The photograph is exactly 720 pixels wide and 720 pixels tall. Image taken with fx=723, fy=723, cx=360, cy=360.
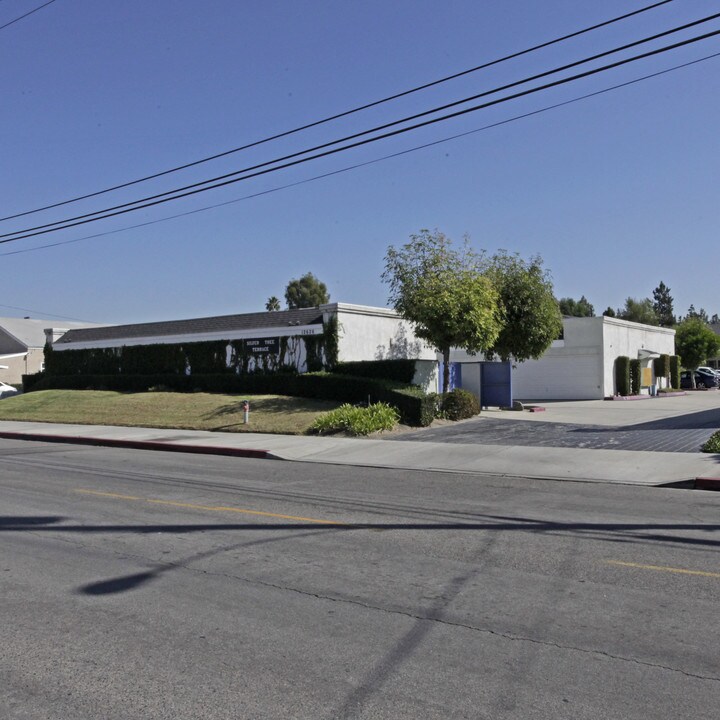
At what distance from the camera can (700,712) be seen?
156 inches

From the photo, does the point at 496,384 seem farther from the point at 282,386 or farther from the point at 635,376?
the point at 635,376

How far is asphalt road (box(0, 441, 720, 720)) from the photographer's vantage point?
416 cm

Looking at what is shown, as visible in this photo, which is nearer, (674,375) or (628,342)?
(628,342)

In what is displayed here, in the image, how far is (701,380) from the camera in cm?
5931

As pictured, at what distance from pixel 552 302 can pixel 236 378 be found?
45.0 ft

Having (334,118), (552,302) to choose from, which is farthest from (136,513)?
(552,302)

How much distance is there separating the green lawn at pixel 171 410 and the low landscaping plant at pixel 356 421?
738 mm

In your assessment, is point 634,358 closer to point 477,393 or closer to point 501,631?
point 477,393

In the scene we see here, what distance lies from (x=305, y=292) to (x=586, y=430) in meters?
73.0

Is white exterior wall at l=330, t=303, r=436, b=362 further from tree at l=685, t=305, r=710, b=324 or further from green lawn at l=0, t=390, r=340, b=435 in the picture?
tree at l=685, t=305, r=710, b=324

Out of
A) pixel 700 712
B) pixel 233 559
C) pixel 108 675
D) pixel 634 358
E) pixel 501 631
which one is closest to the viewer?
pixel 700 712

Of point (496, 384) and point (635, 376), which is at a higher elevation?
point (635, 376)

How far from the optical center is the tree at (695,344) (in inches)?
2363

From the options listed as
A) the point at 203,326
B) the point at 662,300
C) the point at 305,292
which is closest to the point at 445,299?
the point at 203,326
